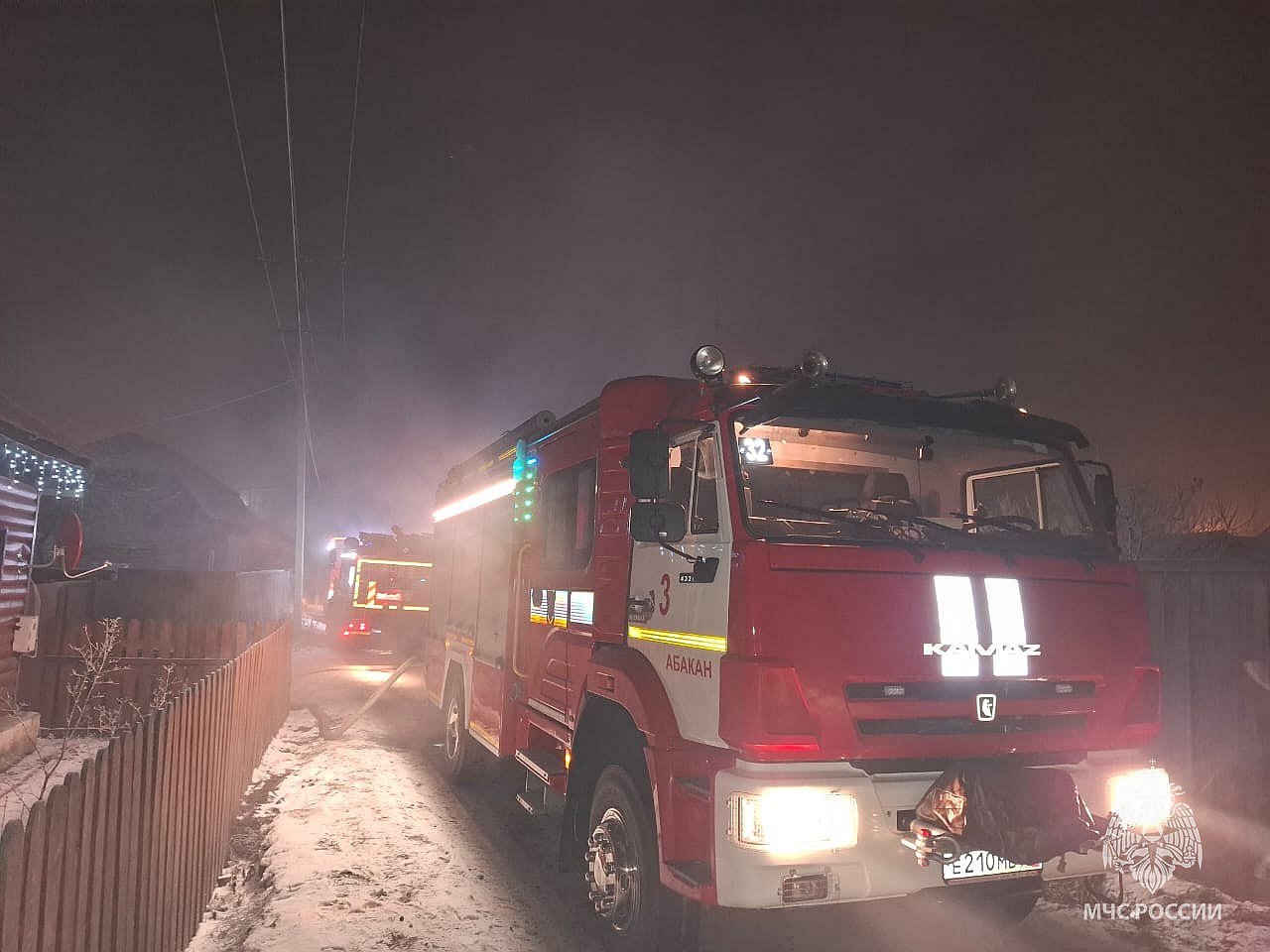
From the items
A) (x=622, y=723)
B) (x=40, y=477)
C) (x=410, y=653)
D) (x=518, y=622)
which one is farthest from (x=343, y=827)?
(x=410, y=653)

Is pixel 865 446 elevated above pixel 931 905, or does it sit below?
above

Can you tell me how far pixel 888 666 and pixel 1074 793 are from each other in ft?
3.13

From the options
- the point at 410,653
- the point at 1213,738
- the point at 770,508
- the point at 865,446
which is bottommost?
the point at 410,653

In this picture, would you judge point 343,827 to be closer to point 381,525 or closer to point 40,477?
point 40,477

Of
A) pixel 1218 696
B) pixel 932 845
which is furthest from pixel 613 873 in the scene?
pixel 1218 696

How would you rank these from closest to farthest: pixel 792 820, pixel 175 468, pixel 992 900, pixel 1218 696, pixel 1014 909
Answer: pixel 792 820 → pixel 992 900 → pixel 1014 909 → pixel 1218 696 → pixel 175 468

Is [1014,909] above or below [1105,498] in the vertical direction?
below

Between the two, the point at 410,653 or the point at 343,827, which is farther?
the point at 410,653

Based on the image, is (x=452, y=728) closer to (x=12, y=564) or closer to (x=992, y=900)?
(x=992, y=900)

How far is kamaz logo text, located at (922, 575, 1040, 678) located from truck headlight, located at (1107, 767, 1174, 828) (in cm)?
79

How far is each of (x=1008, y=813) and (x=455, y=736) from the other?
5.89 metres

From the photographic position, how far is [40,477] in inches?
460

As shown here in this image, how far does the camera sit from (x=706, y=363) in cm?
409

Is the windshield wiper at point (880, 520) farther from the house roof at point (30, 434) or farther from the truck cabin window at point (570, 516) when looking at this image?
the house roof at point (30, 434)
